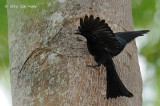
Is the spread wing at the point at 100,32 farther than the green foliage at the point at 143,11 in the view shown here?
No

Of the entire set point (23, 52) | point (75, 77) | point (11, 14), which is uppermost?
point (11, 14)

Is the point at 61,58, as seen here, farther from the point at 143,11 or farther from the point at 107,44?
the point at 143,11

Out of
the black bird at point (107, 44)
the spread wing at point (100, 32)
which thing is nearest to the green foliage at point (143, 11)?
the black bird at point (107, 44)

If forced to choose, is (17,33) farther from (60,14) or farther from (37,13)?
(60,14)

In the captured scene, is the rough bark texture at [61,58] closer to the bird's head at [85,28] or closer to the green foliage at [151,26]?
the bird's head at [85,28]

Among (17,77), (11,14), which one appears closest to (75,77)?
(17,77)

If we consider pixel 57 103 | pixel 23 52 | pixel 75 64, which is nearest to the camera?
pixel 57 103

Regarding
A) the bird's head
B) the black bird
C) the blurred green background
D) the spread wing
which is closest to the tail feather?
the black bird
